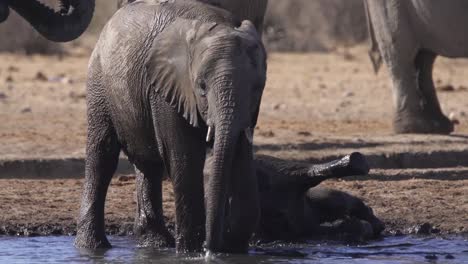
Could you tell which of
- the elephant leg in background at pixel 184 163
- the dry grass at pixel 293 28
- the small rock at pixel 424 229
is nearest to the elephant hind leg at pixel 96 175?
the elephant leg in background at pixel 184 163

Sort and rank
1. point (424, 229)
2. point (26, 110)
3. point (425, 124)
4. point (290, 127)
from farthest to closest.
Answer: point (26, 110)
point (290, 127)
point (425, 124)
point (424, 229)

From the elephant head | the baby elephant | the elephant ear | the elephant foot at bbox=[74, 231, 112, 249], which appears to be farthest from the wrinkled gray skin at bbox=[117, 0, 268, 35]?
the elephant head

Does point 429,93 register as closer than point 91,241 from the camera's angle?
No

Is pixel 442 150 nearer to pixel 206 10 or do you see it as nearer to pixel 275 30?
pixel 206 10

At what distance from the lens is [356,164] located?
8.64 m

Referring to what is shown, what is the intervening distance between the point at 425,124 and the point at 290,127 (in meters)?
1.31

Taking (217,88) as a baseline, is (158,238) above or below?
below

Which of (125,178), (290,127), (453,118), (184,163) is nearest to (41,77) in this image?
(290,127)

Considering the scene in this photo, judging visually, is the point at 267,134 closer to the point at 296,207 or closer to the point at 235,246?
the point at 296,207

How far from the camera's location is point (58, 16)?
331 inches

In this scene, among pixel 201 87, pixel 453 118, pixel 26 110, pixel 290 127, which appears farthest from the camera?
pixel 26 110

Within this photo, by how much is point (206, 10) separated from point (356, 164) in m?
1.33

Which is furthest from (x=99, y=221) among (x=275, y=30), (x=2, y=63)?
(x=275, y=30)

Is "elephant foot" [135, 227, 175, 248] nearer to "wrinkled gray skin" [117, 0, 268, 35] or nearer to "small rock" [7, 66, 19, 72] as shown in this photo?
"wrinkled gray skin" [117, 0, 268, 35]
